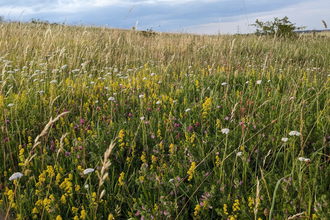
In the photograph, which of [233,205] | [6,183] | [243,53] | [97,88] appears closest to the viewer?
[233,205]

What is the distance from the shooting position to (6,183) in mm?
1928

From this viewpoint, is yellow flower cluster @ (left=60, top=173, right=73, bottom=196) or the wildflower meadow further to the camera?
yellow flower cluster @ (left=60, top=173, right=73, bottom=196)

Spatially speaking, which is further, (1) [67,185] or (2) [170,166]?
(2) [170,166]

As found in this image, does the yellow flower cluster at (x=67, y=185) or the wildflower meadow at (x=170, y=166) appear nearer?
the wildflower meadow at (x=170, y=166)

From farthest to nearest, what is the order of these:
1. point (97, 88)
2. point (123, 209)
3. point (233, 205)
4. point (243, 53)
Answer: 1. point (243, 53)
2. point (97, 88)
3. point (123, 209)
4. point (233, 205)

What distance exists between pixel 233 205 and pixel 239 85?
2697mm

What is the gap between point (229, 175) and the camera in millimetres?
1762

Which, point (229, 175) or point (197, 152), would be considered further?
point (197, 152)

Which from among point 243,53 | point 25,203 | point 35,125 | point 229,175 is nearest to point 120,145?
point 25,203

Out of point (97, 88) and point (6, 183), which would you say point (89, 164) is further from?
point (97, 88)

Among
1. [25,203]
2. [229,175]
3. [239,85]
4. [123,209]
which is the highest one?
[239,85]

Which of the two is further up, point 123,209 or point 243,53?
point 243,53

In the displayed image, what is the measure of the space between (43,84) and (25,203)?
2617mm

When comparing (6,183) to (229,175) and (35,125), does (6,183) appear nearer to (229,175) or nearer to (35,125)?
(35,125)
